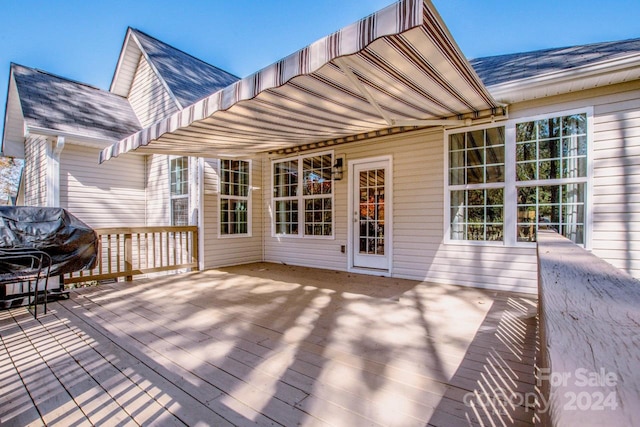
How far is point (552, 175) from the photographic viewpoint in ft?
13.1

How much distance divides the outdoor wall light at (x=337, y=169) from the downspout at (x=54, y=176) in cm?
541

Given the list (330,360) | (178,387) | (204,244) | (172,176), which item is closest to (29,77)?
(172,176)

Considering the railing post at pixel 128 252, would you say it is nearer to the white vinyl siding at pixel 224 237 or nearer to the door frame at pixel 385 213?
the white vinyl siding at pixel 224 237

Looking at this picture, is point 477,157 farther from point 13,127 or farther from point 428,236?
point 13,127

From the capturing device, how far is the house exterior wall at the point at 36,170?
6.74m

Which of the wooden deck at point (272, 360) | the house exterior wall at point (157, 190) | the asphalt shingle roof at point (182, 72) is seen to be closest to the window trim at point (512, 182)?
the wooden deck at point (272, 360)

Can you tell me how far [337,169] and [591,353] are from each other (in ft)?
17.9

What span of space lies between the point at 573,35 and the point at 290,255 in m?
10.2

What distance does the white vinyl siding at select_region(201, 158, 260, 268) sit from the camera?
609 cm

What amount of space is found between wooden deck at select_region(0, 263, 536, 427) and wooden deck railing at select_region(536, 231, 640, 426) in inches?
43.7

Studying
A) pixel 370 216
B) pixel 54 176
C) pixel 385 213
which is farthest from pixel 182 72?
pixel 385 213

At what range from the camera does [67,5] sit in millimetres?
7902

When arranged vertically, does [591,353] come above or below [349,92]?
below

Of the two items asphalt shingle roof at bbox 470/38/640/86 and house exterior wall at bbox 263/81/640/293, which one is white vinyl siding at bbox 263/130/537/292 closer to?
house exterior wall at bbox 263/81/640/293
